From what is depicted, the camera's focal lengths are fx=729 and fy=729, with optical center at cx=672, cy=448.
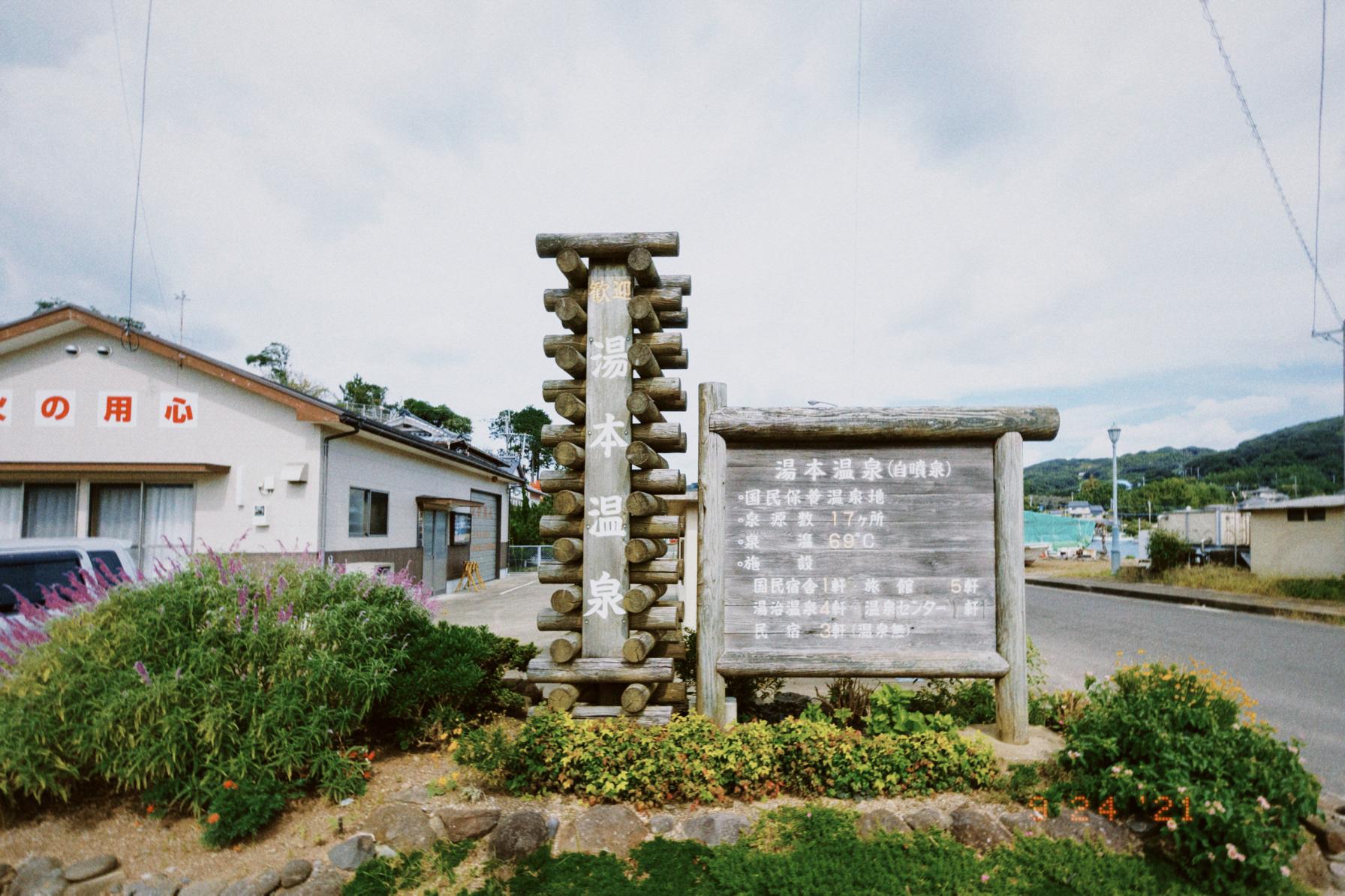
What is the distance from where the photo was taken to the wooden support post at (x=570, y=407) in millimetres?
6207

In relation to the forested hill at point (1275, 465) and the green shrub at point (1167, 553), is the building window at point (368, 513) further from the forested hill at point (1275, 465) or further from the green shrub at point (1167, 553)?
the forested hill at point (1275, 465)

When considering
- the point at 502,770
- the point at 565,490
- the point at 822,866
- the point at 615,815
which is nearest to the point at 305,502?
the point at 565,490

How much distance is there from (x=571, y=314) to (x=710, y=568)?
2.48 meters

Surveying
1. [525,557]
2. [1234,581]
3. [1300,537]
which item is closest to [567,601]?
[1234,581]

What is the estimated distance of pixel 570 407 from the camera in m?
6.22

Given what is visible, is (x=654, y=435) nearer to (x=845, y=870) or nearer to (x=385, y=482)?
(x=845, y=870)

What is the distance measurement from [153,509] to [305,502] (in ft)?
9.38

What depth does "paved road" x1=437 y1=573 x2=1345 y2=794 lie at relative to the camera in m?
7.38

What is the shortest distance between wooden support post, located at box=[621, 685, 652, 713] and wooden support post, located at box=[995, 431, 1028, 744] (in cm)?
277

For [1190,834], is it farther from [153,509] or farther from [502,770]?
[153,509]

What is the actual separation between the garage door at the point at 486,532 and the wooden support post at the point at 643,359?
18.0 m

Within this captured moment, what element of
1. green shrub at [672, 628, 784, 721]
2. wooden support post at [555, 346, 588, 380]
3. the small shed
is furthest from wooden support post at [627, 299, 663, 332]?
the small shed

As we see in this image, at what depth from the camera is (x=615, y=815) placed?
446 cm

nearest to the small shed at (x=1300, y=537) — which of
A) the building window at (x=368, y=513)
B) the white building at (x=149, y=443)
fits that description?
the building window at (x=368, y=513)
